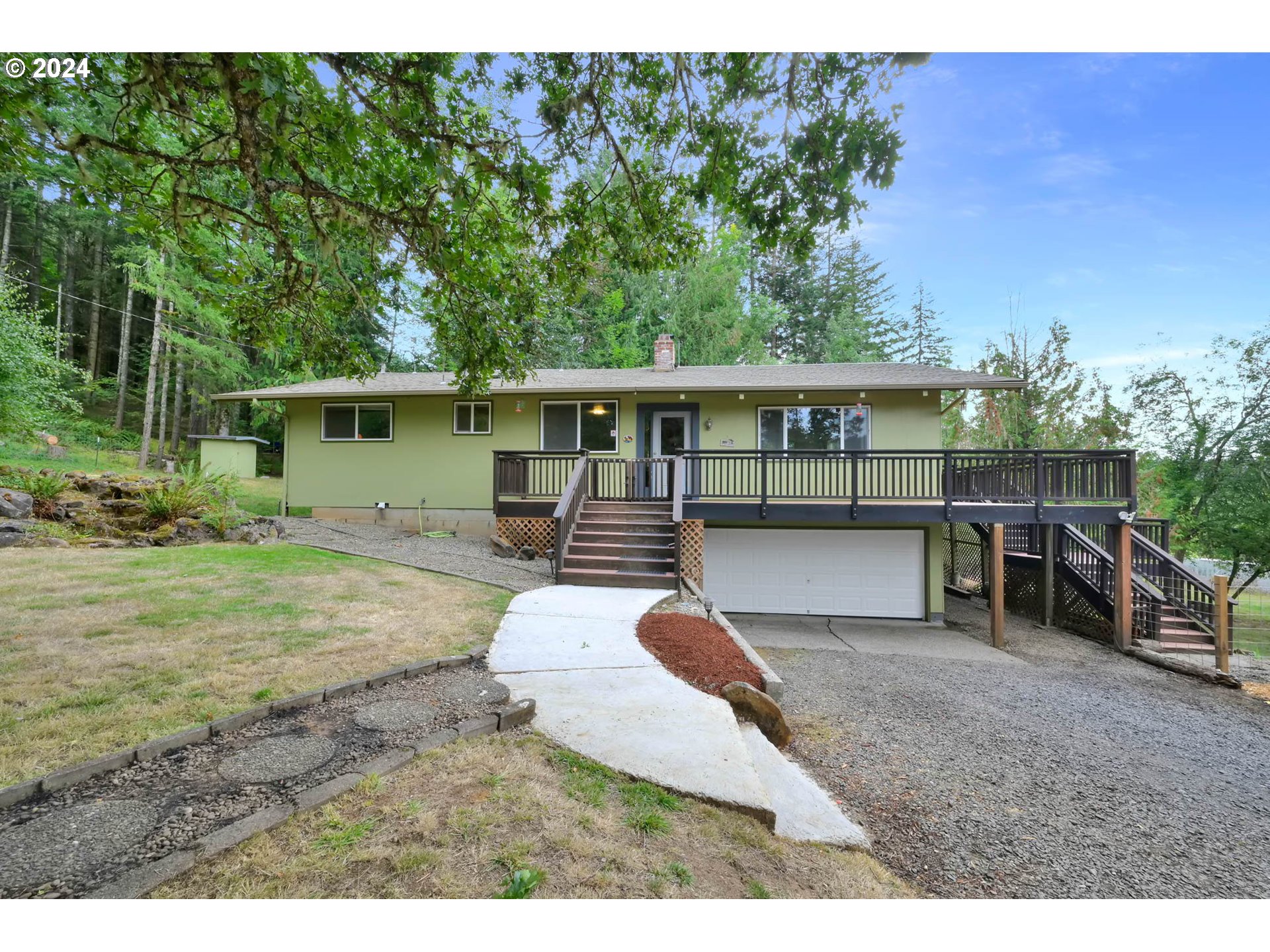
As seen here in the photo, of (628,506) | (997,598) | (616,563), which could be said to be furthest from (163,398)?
(997,598)

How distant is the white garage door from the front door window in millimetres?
2185

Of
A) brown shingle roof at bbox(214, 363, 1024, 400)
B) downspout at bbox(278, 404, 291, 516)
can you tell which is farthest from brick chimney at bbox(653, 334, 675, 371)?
downspout at bbox(278, 404, 291, 516)

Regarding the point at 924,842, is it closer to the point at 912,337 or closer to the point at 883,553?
the point at 883,553

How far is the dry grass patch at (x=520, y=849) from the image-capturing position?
5.37 ft

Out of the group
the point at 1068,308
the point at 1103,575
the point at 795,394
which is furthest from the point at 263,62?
the point at 1068,308

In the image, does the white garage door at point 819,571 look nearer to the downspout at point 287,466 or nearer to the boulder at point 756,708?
the boulder at point 756,708

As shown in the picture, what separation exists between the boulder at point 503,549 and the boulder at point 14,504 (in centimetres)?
670

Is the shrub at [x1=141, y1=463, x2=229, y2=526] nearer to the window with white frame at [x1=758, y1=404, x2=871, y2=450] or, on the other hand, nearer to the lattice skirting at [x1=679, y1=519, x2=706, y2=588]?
the lattice skirting at [x1=679, y1=519, x2=706, y2=588]

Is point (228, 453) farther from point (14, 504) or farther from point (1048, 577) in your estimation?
point (1048, 577)

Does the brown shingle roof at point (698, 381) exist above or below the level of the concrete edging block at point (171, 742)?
above

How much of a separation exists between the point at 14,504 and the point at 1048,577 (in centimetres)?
1732

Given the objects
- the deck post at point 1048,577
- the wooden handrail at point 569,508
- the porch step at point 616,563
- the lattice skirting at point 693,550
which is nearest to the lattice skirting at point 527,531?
the wooden handrail at point 569,508

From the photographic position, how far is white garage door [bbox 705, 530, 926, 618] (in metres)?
9.78
